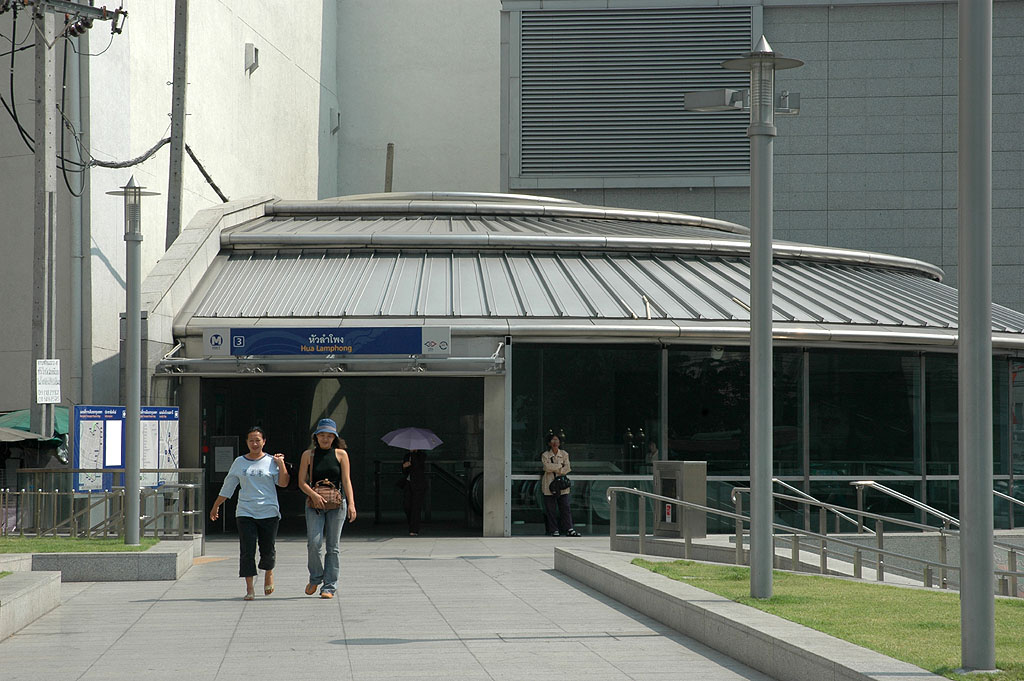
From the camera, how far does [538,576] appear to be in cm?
1488

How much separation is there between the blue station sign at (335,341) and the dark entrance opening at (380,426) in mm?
4486

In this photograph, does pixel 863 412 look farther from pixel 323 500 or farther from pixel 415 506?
pixel 323 500

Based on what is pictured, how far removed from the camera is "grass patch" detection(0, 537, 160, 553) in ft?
48.7

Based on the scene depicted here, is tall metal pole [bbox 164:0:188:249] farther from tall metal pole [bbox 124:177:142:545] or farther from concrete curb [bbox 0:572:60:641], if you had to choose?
concrete curb [bbox 0:572:60:641]

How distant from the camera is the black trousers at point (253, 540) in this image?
12.4 m

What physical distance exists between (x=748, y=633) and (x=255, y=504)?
5775 millimetres

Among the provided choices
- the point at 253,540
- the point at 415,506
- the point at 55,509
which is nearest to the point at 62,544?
the point at 55,509

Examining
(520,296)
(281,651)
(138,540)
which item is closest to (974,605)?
(281,651)

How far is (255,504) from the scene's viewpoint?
12.5m

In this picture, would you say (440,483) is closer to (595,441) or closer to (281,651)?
(595,441)

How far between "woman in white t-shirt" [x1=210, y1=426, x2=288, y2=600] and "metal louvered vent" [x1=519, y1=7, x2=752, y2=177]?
84.9ft

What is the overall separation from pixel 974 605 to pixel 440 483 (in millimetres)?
20215

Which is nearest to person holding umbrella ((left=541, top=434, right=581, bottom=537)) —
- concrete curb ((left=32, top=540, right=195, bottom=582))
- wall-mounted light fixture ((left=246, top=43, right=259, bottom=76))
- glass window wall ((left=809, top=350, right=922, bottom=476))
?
glass window wall ((left=809, top=350, right=922, bottom=476))

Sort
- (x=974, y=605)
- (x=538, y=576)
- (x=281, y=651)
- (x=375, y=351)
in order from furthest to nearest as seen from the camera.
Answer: (x=375, y=351), (x=538, y=576), (x=281, y=651), (x=974, y=605)
